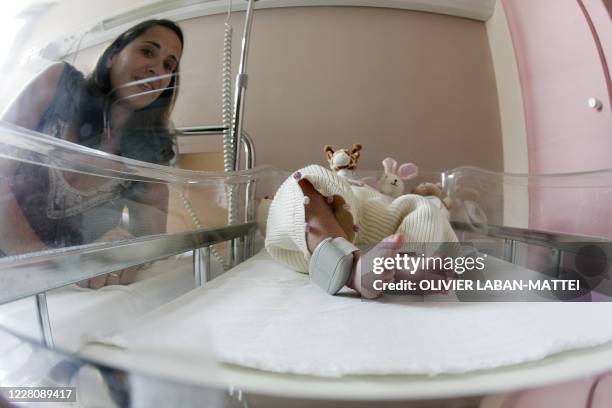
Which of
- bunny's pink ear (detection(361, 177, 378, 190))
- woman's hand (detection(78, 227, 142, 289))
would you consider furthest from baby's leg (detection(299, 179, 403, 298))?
bunny's pink ear (detection(361, 177, 378, 190))

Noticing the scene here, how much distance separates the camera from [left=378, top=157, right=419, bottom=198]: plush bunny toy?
702 mm

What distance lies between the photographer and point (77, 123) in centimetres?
41

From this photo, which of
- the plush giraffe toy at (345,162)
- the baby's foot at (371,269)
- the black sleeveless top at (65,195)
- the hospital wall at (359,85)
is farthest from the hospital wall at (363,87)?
the baby's foot at (371,269)

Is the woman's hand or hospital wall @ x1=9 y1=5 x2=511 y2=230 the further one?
hospital wall @ x1=9 y1=5 x2=511 y2=230

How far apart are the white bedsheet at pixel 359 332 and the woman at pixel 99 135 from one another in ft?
0.42

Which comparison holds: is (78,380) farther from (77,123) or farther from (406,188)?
(406,188)

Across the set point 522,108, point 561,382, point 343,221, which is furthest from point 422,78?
point 561,382

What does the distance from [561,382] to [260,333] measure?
0.67ft

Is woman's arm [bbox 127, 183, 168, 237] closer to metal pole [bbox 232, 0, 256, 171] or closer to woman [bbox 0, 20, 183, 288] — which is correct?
woman [bbox 0, 20, 183, 288]

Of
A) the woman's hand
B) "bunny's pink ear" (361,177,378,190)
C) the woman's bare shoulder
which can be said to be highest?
the woman's bare shoulder

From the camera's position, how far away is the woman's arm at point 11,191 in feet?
0.95

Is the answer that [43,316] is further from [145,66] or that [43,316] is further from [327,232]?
[145,66]

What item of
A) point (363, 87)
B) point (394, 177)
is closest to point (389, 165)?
point (394, 177)

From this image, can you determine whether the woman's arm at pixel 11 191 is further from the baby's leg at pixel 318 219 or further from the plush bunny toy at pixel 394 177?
the plush bunny toy at pixel 394 177
